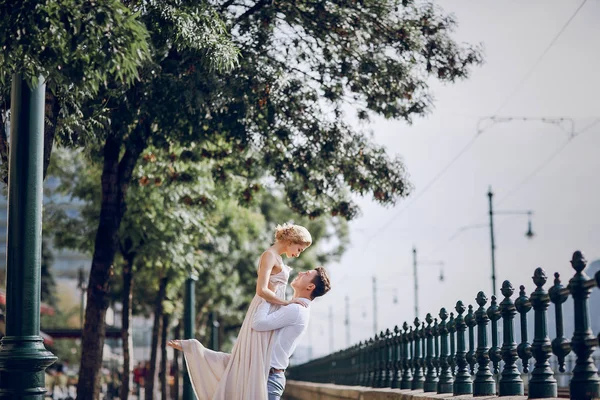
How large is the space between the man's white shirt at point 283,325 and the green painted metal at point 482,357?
1754 millimetres

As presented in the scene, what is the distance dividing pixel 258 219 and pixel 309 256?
14.3 metres

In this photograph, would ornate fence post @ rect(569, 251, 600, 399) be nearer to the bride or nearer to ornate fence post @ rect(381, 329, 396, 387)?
the bride

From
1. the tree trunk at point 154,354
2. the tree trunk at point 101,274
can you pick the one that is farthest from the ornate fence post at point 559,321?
the tree trunk at point 154,354

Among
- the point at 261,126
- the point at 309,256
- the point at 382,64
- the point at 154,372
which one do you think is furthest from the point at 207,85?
the point at 309,256

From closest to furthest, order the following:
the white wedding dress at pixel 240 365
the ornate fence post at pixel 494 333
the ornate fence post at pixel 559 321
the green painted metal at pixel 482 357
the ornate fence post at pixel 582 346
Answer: the ornate fence post at pixel 582 346 < the ornate fence post at pixel 559 321 < the white wedding dress at pixel 240 365 < the ornate fence post at pixel 494 333 < the green painted metal at pixel 482 357

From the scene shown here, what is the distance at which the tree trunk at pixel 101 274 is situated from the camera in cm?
1588

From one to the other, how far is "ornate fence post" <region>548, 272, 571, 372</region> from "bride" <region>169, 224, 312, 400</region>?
Answer: 77.3 inches

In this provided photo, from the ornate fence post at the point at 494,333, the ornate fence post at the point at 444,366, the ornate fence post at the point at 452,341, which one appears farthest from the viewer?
the ornate fence post at the point at 444,366

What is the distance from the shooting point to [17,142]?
717 centimetres

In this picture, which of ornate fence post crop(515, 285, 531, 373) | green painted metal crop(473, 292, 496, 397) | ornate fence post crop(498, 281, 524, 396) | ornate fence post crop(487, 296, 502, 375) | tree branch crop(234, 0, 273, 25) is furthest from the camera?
tree branch crop(234, 0, 273, 25)

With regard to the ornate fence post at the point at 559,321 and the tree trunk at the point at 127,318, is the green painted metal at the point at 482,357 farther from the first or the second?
the tree trunk at the point at 127,318

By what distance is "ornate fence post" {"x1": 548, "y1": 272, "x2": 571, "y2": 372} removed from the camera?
22.1ft

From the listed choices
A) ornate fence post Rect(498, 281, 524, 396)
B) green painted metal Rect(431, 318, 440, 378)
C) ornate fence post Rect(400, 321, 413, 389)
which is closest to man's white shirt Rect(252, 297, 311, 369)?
ornate fence post Rect(498, 281, 524, 396)

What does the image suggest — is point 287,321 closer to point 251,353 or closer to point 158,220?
point 251,353
